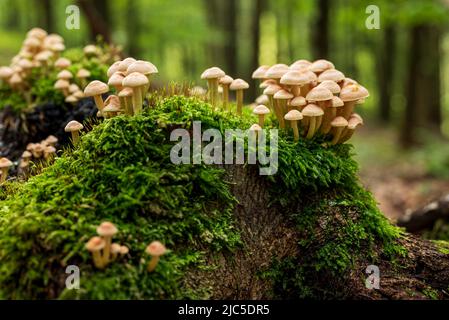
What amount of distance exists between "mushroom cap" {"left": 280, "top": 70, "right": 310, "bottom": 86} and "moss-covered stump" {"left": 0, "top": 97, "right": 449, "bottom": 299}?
0.47m

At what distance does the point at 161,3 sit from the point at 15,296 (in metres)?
16.1

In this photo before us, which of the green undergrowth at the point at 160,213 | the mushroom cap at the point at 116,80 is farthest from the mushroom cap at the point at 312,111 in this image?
the mushroom cap at the point at 116,80

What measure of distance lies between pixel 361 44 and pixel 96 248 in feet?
93.1

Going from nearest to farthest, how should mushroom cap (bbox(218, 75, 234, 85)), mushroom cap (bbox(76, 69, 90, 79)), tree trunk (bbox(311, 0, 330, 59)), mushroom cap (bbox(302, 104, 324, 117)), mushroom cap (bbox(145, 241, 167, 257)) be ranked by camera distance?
mushroom cap (bbox(145, 241, 167, 257))
mushroom cap (bbox(302, 104, 324, 117))
mushroom cap (bbox(218, 75, 234, 85))
mushroom cap (bbox(76, 69, 90, 79))
tree trunk (bbox(311, 0, 330, 59))

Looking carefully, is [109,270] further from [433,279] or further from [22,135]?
[22,135]

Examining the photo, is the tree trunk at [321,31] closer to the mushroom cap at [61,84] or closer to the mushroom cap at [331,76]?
the mushroom cap at [331,76]

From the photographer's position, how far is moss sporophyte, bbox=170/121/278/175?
3.09 m

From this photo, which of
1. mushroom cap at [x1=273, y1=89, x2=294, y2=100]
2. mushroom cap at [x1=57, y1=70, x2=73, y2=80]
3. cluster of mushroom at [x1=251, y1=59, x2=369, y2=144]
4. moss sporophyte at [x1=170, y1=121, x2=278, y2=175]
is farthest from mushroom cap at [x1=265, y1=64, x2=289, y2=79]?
mushroom cap at [x1=57, y1=70, x2=73, y2=80]

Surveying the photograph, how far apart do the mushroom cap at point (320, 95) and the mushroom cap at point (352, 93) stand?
22cm

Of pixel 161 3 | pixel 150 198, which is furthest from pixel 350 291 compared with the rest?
pixel 161 3

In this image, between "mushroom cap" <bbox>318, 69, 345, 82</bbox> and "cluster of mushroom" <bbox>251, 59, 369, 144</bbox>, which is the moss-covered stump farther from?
"mushroom cap" <bbox>318, 69, 345, 82</bbox>

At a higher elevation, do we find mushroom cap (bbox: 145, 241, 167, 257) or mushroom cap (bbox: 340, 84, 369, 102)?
mushroom cap (bbox: 340, 84, 369, 102)

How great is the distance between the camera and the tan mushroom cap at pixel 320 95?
3471 mm

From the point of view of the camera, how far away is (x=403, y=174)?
1146cm
